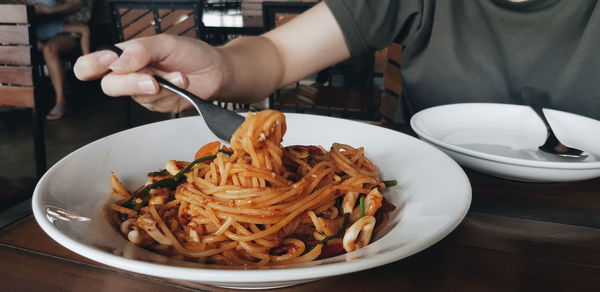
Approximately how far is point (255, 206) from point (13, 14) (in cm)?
149

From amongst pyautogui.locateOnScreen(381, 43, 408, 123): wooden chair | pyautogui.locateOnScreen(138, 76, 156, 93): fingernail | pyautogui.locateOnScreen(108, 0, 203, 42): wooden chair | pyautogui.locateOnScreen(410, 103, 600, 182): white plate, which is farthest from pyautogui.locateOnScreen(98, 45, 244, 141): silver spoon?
pyautogui.locateOnScreen(108, 0, 203, 42): wooden chair

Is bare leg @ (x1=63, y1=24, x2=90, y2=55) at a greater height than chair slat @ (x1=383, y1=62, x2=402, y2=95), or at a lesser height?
lesser

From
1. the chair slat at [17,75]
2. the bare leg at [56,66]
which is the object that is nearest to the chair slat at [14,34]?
the chair slat at [17,75]

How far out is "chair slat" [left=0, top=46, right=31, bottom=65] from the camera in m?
1.63

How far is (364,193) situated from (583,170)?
36 centimetres

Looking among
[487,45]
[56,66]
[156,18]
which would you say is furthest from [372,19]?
[56,66]

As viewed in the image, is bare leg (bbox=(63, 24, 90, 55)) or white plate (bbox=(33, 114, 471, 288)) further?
bare leg (bbox=(63, 24, 90, 55))

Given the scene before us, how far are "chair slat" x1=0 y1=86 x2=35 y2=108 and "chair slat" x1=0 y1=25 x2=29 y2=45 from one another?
0.18m

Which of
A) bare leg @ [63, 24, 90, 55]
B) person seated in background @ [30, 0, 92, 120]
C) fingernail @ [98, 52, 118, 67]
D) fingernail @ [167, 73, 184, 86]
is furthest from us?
bare leg @ [63, 24, 90, 55]

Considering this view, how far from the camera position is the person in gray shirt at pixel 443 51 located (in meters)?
1.28

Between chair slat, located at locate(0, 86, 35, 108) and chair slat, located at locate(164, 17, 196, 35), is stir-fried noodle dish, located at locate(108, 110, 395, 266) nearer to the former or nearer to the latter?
chair slat, located at locate(0, 86, 35, 108)

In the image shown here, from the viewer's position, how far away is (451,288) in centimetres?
52

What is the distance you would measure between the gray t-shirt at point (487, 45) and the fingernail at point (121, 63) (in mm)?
850

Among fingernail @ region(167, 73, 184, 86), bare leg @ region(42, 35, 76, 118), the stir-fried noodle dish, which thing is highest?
fingernail @ region(167, 73, 184, 86)
